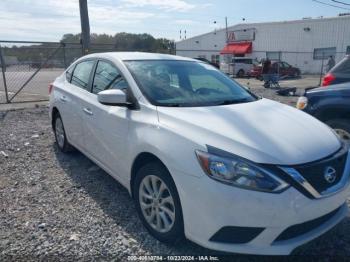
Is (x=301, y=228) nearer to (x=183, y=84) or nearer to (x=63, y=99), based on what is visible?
(x=183, y=84)

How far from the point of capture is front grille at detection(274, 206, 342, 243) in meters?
2.31

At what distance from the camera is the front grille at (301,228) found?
2312 mm

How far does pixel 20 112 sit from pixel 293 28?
34.7m

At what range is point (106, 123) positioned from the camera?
136 inches

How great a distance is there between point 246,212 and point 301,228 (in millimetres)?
514

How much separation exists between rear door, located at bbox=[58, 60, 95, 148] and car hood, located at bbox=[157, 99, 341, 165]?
1.65 m

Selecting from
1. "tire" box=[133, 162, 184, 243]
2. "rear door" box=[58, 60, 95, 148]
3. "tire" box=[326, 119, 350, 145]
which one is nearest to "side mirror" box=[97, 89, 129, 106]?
"tire" box=[133, 162, 184, 243]

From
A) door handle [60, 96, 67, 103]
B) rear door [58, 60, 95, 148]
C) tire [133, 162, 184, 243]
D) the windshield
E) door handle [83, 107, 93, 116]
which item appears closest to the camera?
tire [133, 162, 184, 243]

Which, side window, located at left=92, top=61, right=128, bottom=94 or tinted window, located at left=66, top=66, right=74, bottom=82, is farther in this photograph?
tinted window, located at left=66, top=66, right=74, bottom=82

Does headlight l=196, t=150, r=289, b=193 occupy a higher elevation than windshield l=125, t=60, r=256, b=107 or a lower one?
lower

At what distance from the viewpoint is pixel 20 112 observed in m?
8.97

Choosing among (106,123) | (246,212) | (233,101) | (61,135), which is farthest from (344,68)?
(61,135)

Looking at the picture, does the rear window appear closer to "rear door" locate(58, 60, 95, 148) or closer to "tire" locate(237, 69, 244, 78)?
"rear door" locate(58, 60, 95, 148)

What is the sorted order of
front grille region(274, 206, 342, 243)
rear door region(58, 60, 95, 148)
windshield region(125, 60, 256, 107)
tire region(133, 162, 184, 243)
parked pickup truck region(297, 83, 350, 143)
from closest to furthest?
front grille region(274, 206, 342, 243) → tire region(133, 162, 184, 243) → windshield region(125, 60, 256, 107) → rear door region(58, 60, 95, 148) → parked pickup truck region(297, 83, 350, 143)
